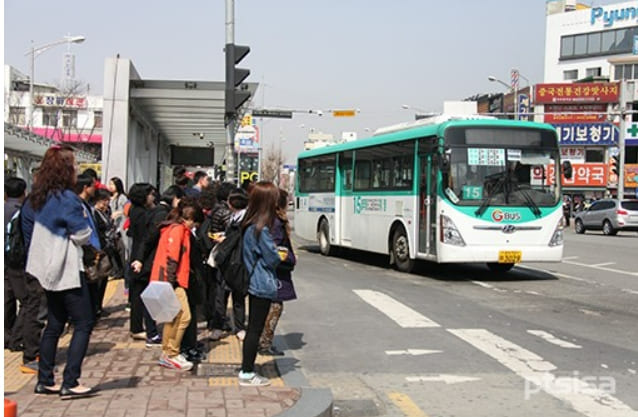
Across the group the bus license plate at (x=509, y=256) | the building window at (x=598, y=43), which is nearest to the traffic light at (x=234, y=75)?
the bus license plate at (x=509, y=256)

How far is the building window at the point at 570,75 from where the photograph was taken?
72.3 m

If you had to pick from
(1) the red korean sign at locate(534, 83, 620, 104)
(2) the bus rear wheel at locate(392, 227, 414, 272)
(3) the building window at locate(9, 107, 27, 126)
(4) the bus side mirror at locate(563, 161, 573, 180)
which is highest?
(1) the red korean sign at locate(534, 83, 620, 104)

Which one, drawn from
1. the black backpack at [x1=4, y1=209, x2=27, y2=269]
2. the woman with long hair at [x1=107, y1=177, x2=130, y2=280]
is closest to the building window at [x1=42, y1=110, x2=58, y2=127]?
the woman with long hair at [x1=107, y1=177, x2=130, y2=280]

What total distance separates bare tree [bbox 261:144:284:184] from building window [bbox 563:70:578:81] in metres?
38.2

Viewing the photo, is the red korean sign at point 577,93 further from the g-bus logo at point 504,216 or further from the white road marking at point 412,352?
the white road marking at point 412,352

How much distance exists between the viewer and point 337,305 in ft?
36.0

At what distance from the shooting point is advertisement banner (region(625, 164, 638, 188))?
5912cm

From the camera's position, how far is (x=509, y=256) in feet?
45.1

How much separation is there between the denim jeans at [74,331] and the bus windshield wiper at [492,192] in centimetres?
940

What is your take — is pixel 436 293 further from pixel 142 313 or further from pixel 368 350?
pixel 142 313

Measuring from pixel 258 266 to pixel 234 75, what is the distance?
7.64 meters

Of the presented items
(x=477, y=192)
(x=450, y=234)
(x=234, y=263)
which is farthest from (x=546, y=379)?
(x=477, y=192)

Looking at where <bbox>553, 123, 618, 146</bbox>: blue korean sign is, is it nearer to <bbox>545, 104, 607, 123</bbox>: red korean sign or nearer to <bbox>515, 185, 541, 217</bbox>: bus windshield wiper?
<bbox>545, 104, 607, 123</bbox>: red korean sign

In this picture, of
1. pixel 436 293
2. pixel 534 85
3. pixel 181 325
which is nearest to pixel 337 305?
pixel 436 293
